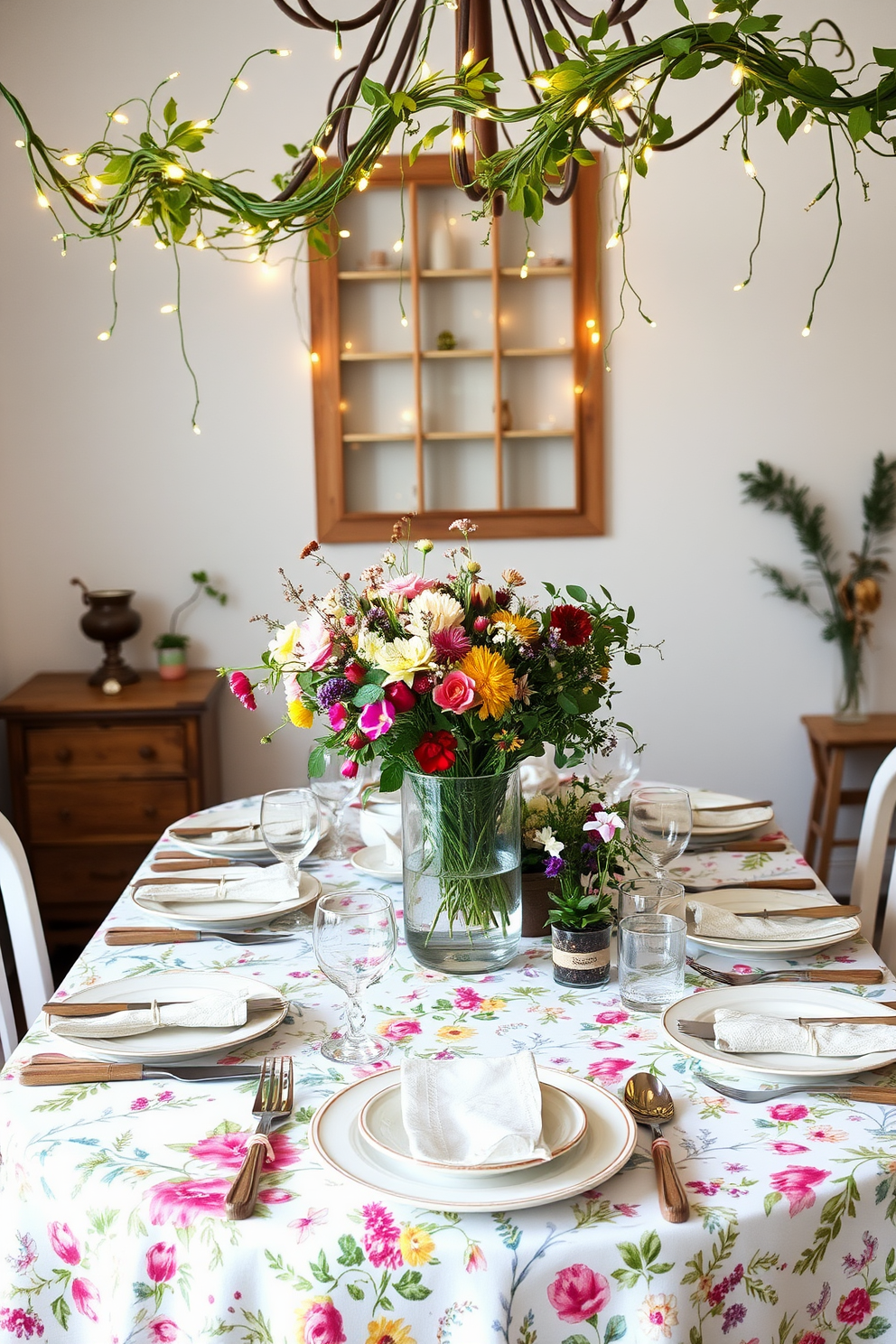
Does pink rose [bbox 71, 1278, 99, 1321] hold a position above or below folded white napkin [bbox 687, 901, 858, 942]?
below

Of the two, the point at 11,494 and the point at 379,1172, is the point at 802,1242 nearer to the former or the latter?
the point at 379,1172

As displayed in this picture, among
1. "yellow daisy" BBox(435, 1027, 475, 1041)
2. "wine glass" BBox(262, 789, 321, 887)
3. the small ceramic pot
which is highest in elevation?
the small ceramic pot

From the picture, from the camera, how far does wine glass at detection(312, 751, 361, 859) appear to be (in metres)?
1.95

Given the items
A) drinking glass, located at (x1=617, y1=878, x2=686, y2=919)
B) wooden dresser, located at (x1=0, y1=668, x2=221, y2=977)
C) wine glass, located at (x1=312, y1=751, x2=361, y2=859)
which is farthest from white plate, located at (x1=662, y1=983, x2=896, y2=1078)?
wooden dresser, located at (x1=0, y1=668, x2=221, y2=977)

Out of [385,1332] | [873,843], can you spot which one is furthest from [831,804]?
[385,1332]

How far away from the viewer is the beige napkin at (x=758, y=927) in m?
1.57

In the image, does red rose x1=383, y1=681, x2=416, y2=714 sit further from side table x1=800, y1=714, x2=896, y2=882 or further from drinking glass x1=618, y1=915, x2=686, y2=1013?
side table x1=800, y1=714, x2=896, y2=882

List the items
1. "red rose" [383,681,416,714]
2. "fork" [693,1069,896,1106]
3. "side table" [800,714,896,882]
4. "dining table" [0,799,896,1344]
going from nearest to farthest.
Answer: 1. "dining table" [0,799,896,1344]
2. "fork" [693,1069,896,1106]
3. "red rose" [383,681,416,714]
4. "side table" [800,714,896,882]

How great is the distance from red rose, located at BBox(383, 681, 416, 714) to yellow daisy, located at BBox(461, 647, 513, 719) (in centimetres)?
7

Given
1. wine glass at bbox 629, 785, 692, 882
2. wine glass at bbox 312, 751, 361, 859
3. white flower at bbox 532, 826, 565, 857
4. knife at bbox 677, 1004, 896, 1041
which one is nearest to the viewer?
knife at bbox 677, 1004, 896, 1041

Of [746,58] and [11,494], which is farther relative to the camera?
[11,494]

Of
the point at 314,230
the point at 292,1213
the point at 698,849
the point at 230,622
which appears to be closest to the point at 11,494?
the point at 230,622

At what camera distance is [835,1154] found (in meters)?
1.07

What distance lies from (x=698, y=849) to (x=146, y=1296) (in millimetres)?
1233
